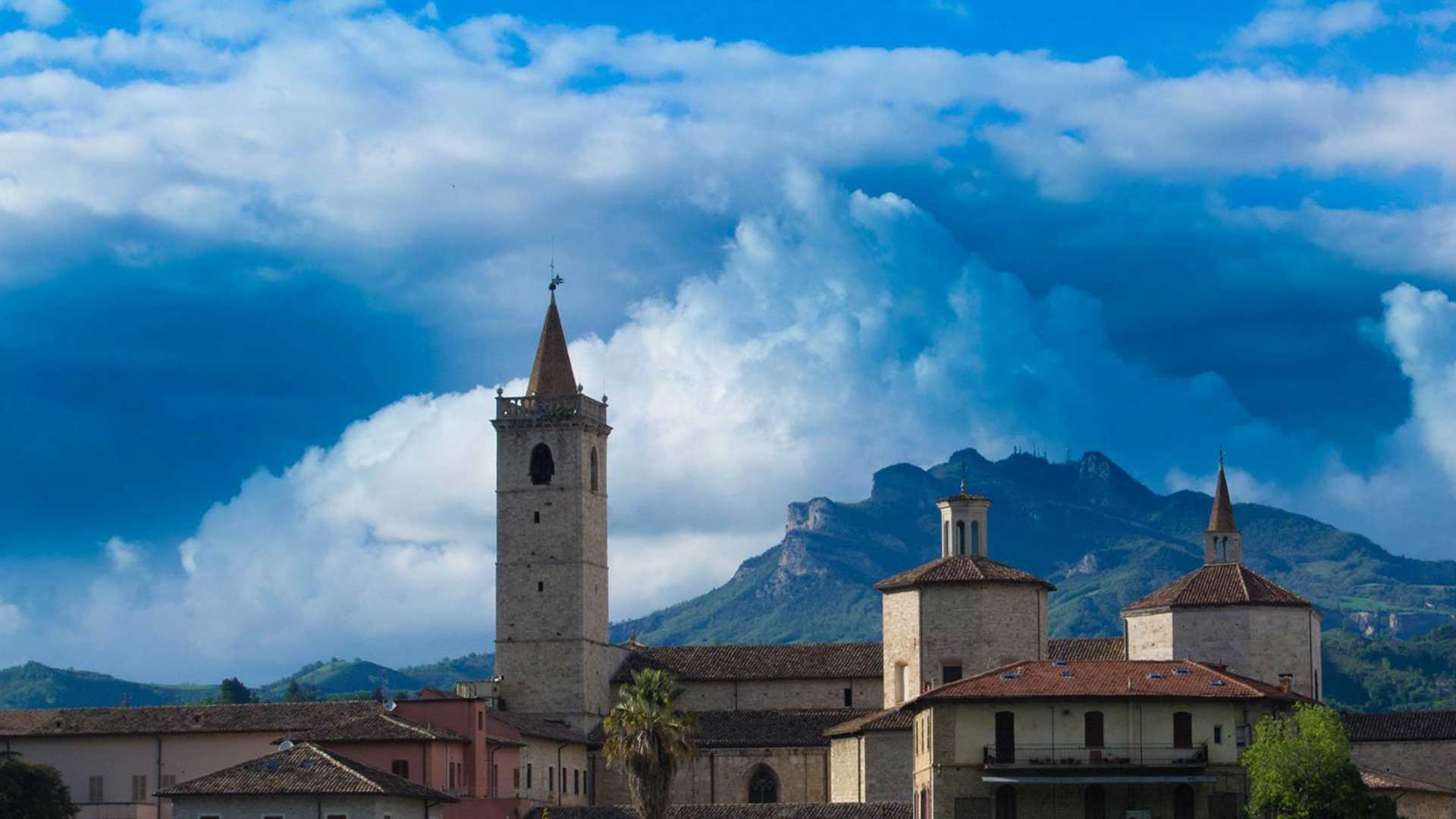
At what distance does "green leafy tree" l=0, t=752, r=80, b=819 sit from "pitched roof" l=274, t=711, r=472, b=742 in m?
9.65

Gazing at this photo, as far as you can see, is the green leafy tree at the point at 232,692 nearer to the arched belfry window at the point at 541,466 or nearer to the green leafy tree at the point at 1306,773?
the arched belfry window at the point at 541,466

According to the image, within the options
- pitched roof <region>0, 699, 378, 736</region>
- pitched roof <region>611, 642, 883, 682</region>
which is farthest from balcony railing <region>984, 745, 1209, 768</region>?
pitched roof <region>611, 642, 883, 682</region>

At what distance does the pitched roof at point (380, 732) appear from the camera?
270 feet

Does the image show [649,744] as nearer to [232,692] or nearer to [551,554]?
[551,554]

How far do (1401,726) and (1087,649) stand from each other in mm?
13286

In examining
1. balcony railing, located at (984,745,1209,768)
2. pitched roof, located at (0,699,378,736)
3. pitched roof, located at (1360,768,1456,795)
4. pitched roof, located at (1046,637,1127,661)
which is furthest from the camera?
pitched roof, located at (1046,637,1127,661)

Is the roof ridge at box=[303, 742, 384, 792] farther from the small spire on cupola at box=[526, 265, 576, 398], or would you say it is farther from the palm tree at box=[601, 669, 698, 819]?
the small spire on cupola at box=[526, 265, 576, 398]

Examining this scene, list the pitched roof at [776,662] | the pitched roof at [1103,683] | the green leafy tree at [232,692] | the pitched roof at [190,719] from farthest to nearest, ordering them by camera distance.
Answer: the green leafy tree at [232,692]
the pitched roof at [776,662]
the pitched roof at [190,719]
the pitched roof at [1103,683]

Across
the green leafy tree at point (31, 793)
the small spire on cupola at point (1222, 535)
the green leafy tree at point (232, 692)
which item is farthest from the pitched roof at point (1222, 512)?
the green leafy tree at point (232, 692)

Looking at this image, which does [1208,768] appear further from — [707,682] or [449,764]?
[707,682]

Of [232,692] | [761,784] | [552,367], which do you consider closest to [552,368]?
[552,367]

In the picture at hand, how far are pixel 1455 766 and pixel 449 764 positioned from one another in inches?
1458

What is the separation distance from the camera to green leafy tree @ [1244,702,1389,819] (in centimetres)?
7212

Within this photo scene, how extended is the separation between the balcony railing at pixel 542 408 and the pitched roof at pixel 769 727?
49.0ft
